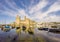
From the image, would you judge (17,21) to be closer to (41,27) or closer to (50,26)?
(41,27)

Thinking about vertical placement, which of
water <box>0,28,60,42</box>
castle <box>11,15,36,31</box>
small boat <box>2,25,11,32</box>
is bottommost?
water <box>0,28,60,42</box>

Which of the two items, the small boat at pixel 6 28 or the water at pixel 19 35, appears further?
the small boat at pixel 6 28

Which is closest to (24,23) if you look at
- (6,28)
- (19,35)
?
(19,35)

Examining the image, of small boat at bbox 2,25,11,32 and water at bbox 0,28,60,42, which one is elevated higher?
small boat at bbox 2,25,11,32

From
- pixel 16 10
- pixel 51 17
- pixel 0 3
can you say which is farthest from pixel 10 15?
pixel 51 17

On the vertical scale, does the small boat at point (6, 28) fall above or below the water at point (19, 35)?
above

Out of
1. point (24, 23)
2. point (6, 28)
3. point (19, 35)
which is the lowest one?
point (19, 35)

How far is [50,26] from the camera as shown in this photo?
362 centimetres

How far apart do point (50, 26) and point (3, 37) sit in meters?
1.73

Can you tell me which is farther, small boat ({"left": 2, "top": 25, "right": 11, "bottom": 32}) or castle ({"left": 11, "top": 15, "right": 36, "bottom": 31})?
small boat ({"left": 2, "top": 25, "right": 11, "bottom": 32})

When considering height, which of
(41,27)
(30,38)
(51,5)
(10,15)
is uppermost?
(51,5)

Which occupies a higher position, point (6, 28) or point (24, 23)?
point (24, 23)

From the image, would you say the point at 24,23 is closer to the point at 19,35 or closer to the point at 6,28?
the point at 19,35

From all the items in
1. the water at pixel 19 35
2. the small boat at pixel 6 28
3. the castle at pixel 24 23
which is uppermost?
the castle at pixel 24 23
